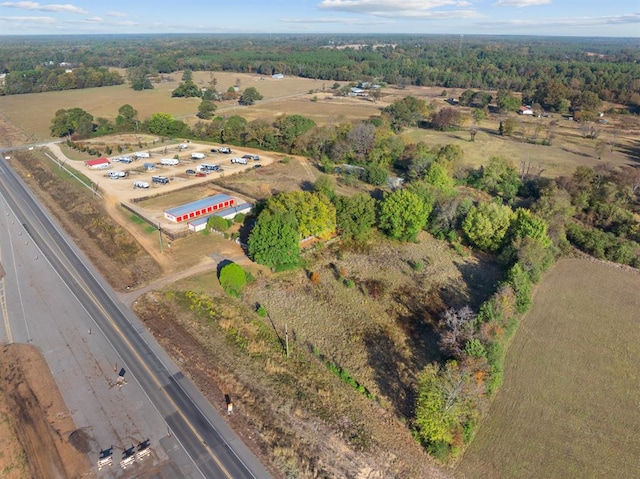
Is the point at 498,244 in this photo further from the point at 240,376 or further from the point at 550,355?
the point at 240,376

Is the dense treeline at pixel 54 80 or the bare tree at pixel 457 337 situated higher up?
the dense treeline at pixel 54 80

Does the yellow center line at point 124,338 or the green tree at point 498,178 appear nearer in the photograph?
the yellow center line at point 124,338

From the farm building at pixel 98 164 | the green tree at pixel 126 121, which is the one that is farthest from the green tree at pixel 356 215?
the green tree at pixel 126 121

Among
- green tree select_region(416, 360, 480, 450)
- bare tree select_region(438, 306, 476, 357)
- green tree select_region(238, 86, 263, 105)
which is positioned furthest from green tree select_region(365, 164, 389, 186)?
green tree select_region(238, 86, 263, 105)

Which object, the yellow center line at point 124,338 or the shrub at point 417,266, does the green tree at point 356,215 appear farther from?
the yellow center line at point 124,338

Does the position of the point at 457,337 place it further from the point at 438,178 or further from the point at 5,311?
the point at 5,311

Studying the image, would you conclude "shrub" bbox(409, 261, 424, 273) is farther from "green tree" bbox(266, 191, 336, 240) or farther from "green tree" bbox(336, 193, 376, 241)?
"green tree" bbox(266, 191, 336, 240)
